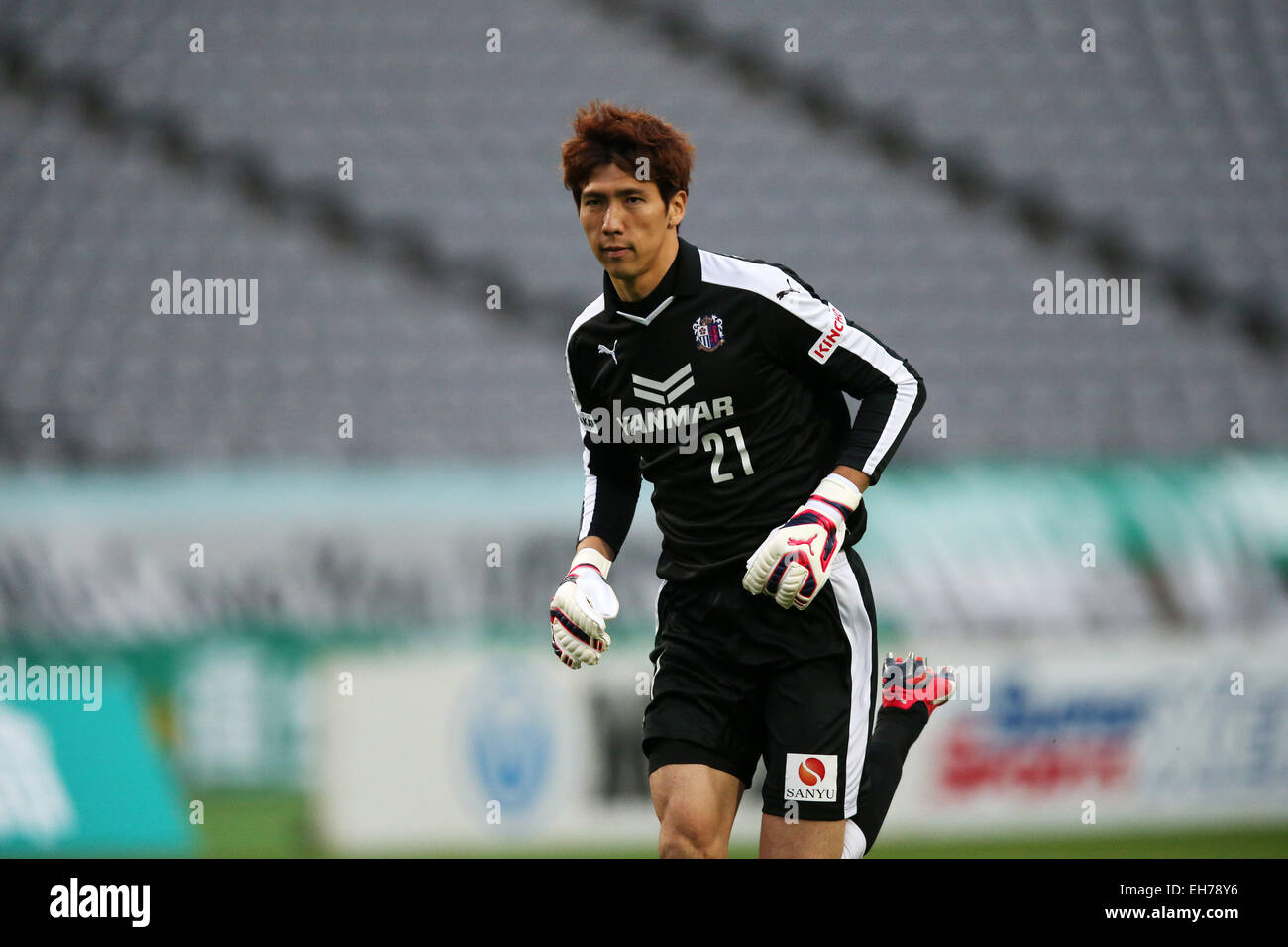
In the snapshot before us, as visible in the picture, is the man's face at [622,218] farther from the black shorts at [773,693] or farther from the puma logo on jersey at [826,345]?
the black shorts at [773,693]

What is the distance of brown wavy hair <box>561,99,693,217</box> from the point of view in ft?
9.15

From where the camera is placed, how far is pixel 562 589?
2906mm

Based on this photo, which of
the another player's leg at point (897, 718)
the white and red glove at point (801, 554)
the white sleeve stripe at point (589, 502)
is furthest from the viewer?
the another player's leg at point (897, 718)

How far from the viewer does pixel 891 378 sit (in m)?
2.94

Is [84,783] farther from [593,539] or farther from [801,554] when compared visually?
[801,554]

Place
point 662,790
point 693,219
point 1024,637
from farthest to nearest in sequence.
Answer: point 693,219, point 1024,637, point 662,790

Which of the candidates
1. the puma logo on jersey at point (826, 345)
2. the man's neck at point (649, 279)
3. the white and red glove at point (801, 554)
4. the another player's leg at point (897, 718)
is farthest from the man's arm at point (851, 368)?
the another player's leg at point (897, 718)

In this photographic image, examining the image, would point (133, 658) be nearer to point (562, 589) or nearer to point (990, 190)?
point (562, 589)

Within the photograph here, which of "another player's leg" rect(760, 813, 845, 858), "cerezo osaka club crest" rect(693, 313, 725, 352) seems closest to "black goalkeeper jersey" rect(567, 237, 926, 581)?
"cerezo osaka club crest" rect(693, 313, 725, 352)

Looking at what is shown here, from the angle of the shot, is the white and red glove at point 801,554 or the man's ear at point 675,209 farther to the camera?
the man's ear at point 675,209

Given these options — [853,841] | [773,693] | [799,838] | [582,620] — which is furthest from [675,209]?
[853,841]

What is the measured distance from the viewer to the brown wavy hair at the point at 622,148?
2.79 metres
